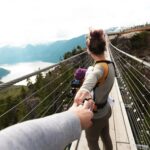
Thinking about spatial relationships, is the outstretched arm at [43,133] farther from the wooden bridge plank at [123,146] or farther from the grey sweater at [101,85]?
the wooden bridge plank at [123,146]

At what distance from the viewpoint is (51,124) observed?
2.01 ft

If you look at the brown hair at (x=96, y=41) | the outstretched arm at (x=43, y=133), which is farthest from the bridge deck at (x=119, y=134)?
the outstretched arm at (x=43, y=133)

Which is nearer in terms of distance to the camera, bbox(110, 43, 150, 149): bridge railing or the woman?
the woman

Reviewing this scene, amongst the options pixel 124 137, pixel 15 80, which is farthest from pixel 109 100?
pixel 124 137

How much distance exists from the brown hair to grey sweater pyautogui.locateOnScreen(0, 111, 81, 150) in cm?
135

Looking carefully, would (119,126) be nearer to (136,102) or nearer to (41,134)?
(136,102)

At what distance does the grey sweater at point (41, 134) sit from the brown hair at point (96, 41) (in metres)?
1.35

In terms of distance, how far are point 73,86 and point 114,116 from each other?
2.29 metres

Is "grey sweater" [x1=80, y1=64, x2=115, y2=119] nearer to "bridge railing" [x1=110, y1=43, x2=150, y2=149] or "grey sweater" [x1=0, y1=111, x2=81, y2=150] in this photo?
"bridge railing" [x1=110, y1=43, x2=150, y2=149]

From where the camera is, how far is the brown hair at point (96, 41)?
1.99 m

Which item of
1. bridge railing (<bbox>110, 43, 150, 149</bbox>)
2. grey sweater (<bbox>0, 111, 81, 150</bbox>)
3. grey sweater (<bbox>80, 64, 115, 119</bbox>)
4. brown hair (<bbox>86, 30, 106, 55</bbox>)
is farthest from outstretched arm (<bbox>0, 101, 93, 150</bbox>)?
bridge railing (<bbox>110, 43, 150, 149</bbox>)

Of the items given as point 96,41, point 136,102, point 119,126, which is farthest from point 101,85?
point 119,126

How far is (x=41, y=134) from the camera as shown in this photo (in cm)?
57

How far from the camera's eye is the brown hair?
199cm
